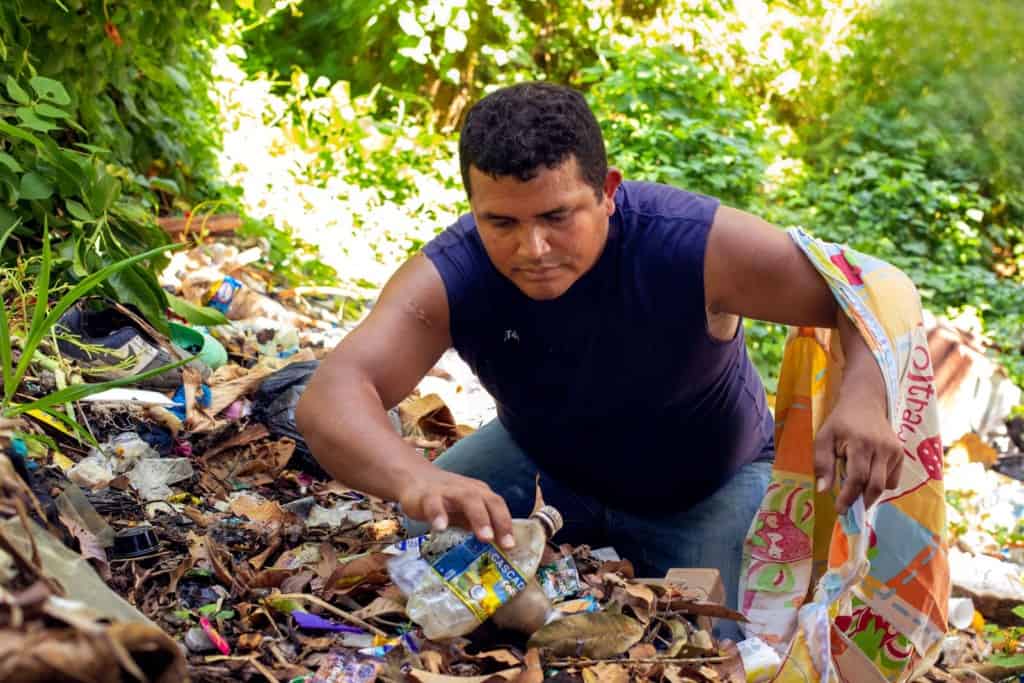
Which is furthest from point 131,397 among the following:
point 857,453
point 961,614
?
point 961,614

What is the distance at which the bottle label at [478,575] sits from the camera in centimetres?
226

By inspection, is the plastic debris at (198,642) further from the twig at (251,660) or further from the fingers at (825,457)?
the fingers at (825,457)

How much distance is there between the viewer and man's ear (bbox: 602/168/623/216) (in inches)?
110

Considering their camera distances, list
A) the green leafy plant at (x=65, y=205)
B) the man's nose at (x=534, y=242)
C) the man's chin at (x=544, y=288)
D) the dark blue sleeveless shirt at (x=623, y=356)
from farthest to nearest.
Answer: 1. the green leafy plant at (x=65, y=205)
2. the dark blue sleeveless shirt at (x=623, y=356)
3. the man's chin at (x=544, y=288)
4. the man's nose at (x=534, y=242)

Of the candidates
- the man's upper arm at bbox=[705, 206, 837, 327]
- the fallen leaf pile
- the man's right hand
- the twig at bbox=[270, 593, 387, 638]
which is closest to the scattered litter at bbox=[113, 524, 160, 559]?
the fallen leaf pile

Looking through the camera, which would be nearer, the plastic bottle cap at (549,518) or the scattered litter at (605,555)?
the plastic bottle cap at (549,518)

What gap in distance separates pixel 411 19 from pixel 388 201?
6.80ft

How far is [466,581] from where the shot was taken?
89.2 inches

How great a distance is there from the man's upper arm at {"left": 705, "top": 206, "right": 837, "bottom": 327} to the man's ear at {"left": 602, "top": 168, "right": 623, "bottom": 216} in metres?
0.26

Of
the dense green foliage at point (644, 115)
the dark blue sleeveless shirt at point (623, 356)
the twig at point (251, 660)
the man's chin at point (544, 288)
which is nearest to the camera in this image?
the twig at point (251, 660)

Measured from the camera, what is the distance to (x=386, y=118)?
391 inches

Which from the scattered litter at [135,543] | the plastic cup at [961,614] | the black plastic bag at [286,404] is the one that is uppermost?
the scattered litter at [135,543]

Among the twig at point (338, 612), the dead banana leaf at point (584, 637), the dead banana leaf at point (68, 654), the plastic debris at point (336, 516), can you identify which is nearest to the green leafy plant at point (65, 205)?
the plastic debris at point (336, 516)

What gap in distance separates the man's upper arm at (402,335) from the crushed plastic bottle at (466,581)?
56 cm
